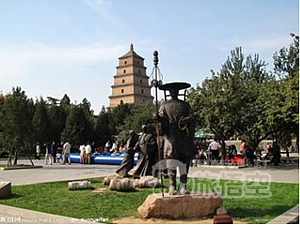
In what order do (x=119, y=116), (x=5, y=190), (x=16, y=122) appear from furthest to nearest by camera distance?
(x=119, y=116) → (x=16, y=122) → (x=5, y=190)

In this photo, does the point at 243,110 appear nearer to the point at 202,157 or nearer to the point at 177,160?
the point at 202,157

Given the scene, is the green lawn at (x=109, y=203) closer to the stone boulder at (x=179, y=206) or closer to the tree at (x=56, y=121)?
the stone boulder at (x=179, y=206)

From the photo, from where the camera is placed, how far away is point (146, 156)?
522 inches

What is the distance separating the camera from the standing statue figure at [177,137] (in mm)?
7871

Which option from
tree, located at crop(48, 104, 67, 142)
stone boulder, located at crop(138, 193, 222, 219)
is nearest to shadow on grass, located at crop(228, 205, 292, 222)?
stone boulder, located at crop(138, 193, 222, 219)

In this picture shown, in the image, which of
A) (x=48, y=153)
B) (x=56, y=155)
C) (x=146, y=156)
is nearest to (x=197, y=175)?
(x=146, y=156)

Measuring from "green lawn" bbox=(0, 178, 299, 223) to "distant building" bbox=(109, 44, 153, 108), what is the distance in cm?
5722

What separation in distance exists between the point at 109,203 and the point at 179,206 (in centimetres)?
228

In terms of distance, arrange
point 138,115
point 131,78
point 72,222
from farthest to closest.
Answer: point 131,78 < point 138,115 < point 72,222

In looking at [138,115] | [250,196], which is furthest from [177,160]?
[138,115]

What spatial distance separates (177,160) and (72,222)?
240 centimetres

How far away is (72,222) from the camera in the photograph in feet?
21.8

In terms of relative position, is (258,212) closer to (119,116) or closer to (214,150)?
(214,150)

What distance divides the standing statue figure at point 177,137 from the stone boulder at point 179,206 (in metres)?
0.36
